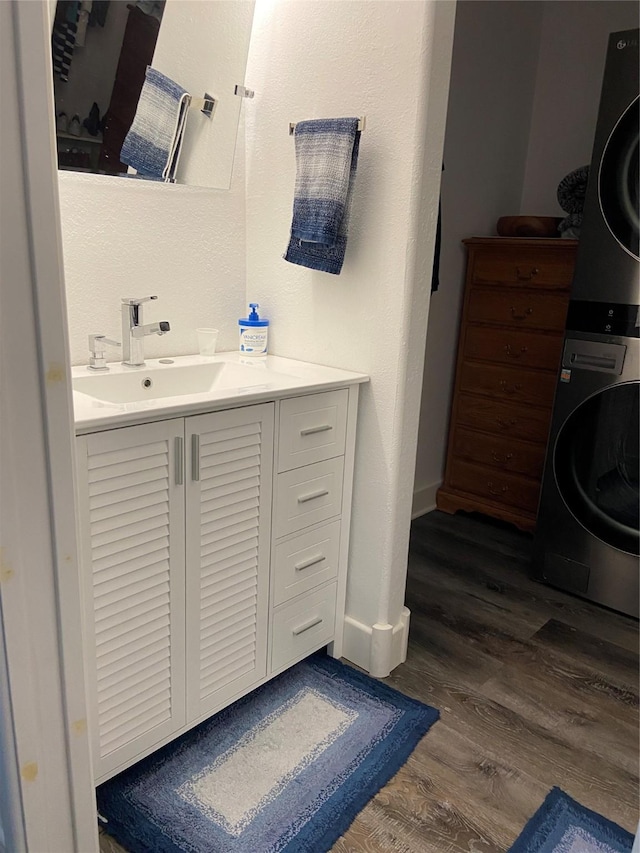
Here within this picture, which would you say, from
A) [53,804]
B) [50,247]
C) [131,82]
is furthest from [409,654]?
[131,82]

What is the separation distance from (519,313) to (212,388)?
151 cm

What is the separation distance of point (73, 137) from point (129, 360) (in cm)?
54

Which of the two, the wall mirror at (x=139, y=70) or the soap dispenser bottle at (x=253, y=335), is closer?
Answer: the wall mirror at (x=139, y=70)

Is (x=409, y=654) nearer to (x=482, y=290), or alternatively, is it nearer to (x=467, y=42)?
(x=482, y=290)

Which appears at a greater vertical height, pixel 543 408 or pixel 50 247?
pixel 50 247

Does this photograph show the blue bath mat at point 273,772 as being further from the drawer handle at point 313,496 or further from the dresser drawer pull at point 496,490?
the dresser drawer pull at point 496,490

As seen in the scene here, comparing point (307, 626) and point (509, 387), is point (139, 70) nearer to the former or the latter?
point (307, 626)

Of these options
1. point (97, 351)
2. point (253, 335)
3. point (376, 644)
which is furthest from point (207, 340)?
point (376, 644)

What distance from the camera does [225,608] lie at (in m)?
1.56

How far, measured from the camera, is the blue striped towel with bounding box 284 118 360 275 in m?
1.60

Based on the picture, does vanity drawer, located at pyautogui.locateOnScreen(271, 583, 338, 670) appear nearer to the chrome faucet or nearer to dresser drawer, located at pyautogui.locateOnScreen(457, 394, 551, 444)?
the chrome faucet

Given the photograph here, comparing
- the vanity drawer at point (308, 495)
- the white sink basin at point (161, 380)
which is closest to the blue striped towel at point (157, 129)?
the white sink basin at point (161, 380)

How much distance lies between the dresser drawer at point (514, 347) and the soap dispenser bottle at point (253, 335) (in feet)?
4.24

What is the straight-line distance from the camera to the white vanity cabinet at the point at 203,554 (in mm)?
1294
